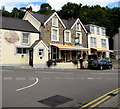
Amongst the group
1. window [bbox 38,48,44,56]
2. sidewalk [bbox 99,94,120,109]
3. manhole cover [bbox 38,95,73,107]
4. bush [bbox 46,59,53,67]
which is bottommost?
manhole cover [bbox 38,95,73,107]

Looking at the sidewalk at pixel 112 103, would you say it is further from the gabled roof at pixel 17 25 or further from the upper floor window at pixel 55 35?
the upper floor window at pixel 55 35

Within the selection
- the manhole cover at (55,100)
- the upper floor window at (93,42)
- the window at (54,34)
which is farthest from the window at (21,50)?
the manhole cover at (55,100)

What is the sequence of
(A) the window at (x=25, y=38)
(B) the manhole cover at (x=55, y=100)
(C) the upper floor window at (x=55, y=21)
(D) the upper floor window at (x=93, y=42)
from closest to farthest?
1. (B) the manhole cover at (x=55, y=100)
2. (A) the window at (x=25, y=38)
3. (C) the upper floor window at (x=55, y=21)
4. (D) the upper floor window at (x=93, y=42)

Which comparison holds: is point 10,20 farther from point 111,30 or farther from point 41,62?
point 111,30

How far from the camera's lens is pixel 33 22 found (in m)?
26.0

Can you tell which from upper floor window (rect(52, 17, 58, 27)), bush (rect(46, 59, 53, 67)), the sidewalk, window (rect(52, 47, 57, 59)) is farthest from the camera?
upper floor window (rect(52, 17, 58, 27))

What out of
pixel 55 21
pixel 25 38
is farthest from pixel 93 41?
pixel 25 38

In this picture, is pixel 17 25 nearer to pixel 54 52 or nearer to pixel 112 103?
pixel 54 52

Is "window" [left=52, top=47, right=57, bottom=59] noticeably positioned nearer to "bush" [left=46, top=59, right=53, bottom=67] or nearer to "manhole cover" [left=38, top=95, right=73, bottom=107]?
"bush" [left=46, top=59, right=53, bottom=67]

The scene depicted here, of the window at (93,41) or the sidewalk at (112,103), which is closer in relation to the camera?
the sidewalk at (112,103)

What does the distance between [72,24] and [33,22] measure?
26.9ft

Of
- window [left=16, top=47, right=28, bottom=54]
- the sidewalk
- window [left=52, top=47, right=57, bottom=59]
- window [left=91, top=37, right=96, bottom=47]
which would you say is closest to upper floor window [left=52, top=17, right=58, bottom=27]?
window [left=52, top=47, right=57, bottom=59]

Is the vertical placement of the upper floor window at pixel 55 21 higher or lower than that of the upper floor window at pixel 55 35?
higher

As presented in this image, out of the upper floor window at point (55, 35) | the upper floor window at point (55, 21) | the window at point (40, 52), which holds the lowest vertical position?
the window at point (40, 52)
